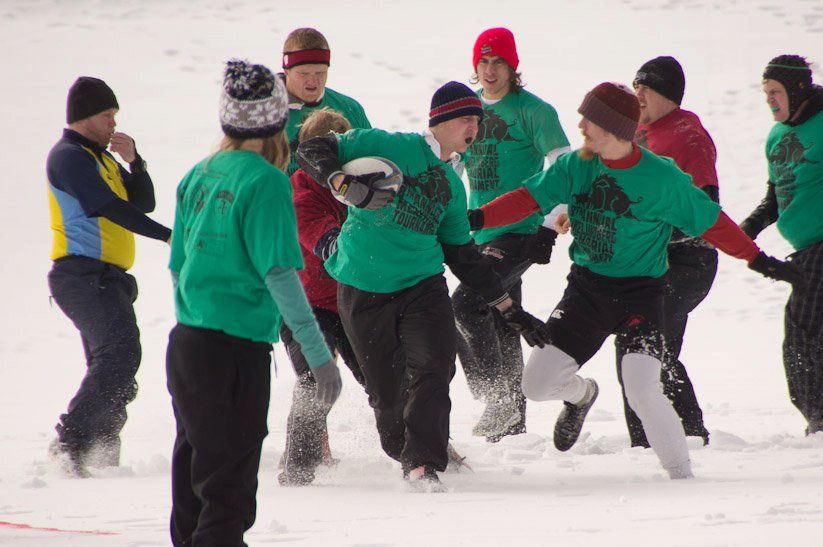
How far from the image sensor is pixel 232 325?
317 cm

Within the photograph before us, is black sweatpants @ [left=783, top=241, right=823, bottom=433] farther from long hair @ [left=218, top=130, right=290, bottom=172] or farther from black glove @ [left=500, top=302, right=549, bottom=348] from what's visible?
long hair @ [left=218, top=130, right=290, bottom=172]

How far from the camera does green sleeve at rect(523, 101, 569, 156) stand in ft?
19.9

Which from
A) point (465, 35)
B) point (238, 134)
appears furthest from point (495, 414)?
point (465, 35)

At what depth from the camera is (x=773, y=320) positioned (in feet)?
35.9

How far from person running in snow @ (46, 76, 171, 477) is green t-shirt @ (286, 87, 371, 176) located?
729 mm

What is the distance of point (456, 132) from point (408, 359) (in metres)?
0.99

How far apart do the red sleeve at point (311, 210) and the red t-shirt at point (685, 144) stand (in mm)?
1655

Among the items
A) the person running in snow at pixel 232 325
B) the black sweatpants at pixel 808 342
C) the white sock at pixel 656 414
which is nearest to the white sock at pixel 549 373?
the white sock at pixel 656 414

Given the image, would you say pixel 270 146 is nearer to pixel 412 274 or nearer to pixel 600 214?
pixel 412 274

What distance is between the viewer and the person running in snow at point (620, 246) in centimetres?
480

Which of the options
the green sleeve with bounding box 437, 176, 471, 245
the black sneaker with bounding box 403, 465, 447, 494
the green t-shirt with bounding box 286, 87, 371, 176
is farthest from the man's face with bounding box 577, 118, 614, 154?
the black sneaker with bounding box 403, 465, 447, 494

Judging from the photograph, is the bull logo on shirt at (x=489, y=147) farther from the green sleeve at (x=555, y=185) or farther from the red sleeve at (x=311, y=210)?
the red sleeve at (x=311, y=210)

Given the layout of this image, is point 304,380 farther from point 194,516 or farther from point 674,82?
point 674,82

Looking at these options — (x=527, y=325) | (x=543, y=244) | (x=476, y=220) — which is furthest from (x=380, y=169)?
(x=543, y=244)
